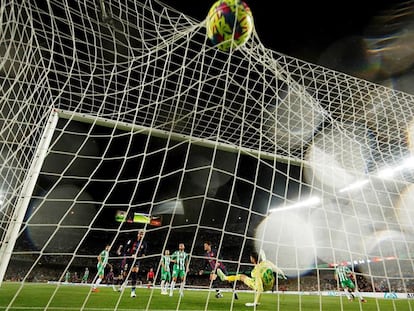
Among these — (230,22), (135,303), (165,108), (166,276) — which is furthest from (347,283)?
(230,22)

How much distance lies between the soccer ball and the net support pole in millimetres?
1664

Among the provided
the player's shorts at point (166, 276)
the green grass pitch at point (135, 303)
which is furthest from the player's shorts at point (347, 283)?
the player's shorts at point (166, 276)

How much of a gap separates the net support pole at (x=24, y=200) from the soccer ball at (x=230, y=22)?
1.66 meters

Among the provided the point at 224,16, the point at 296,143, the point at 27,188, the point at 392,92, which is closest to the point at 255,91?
the point at 296,143

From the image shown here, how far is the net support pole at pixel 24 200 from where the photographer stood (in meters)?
2.10

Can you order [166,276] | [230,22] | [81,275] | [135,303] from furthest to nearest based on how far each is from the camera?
[81,275] → [166,276] → [135,303] → [230,22]

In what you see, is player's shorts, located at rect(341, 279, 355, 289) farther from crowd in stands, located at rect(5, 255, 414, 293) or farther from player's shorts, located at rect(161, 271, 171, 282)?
crowd in stands, located at rect(5, 255, 414, 293)

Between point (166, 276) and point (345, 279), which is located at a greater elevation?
point (345, 279)

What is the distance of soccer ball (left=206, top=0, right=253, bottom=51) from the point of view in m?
1.92

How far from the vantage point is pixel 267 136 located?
3.70 m

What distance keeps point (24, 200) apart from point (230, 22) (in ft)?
6.60

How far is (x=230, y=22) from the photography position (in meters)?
1.93

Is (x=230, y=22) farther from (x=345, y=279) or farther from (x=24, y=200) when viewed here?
(x=345, y=279)

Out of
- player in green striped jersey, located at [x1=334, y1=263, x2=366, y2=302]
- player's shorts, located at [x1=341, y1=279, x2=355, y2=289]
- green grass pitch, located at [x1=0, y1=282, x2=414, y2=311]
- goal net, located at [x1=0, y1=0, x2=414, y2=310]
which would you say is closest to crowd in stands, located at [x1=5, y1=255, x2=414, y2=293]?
player in green striped jersey, located at [x1=334, y1=263, x2=366, y2=302]
